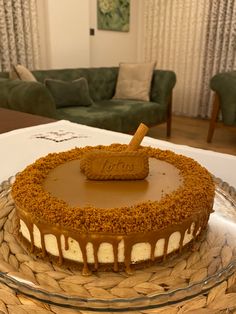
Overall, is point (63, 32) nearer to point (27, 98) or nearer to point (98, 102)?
point (98, 102)

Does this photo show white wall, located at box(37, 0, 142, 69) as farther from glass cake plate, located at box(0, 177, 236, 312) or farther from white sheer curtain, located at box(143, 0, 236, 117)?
glass cake plate, located at box(0, 177, 236, 312)

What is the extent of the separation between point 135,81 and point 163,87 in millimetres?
373

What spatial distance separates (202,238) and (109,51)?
5150mm

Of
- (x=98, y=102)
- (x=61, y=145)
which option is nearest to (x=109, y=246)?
(x=61, y=145)

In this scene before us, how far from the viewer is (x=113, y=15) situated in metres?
5.33

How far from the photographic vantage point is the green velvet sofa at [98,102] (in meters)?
2.81

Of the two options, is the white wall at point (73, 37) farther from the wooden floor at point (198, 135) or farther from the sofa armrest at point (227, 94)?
the sofa armrest at point (227, 94)

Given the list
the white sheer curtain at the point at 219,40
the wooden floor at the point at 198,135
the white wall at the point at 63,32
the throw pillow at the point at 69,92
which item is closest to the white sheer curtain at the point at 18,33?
the white wall at the point at 63,32

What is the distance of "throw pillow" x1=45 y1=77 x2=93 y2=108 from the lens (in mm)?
3697

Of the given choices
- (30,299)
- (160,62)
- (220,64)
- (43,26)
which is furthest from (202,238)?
(160,62)

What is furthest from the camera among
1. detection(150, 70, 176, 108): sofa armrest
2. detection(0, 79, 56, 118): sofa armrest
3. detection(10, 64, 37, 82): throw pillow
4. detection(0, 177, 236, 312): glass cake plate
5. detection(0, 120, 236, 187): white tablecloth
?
detection(150, 70, 176, 108): sofa armrest

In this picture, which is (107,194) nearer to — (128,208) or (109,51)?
(128,208)

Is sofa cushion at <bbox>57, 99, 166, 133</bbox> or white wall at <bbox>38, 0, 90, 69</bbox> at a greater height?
white wall at <bbox>38, 0, 90, 69</bbox>

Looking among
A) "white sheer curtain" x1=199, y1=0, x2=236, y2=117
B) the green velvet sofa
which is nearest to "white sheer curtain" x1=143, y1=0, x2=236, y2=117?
"white sheer curtain" x1=199, y1=0, x2=236, y2=117
